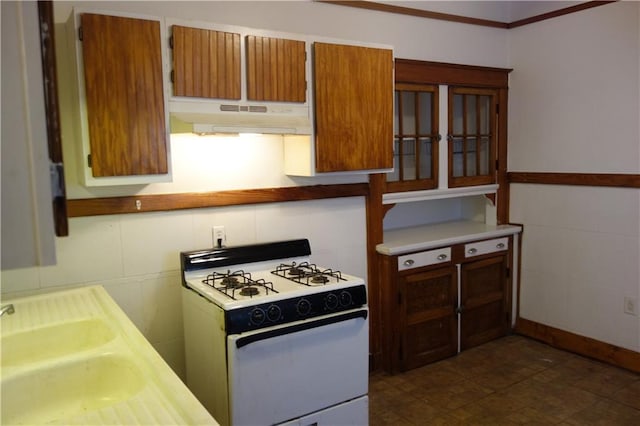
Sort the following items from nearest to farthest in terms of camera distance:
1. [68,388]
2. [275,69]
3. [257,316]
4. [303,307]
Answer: [68,388]
[257,316]
[303,307]
[275,69]

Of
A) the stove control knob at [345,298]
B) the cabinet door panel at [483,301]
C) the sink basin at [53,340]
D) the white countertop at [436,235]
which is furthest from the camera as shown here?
the cabinet door panel at [483,301]

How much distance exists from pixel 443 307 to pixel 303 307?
65.7 inches

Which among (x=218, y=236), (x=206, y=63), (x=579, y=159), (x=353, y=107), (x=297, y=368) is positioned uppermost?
(x=206, y=63)

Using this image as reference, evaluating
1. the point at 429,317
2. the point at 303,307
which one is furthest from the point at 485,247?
the point at 303,307

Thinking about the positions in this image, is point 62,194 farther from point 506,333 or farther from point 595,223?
point 506,333

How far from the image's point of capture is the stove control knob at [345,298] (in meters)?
2.37

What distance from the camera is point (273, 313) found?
2.18 m

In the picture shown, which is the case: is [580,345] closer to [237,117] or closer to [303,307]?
[303,307]

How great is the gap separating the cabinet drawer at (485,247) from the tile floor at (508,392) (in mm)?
755

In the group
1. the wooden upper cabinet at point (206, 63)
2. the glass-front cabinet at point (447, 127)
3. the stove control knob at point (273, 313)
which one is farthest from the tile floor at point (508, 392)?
the wooden upper cabinet at point (206, 63)

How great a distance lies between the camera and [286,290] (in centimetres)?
233

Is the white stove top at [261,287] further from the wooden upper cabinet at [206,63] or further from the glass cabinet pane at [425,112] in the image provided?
the glass cabinet pane at [425,112]

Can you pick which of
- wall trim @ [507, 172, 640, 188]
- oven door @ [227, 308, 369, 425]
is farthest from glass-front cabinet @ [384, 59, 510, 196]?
oven door @ [227, 308, 369, 425]

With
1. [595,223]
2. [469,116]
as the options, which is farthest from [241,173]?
[595,223]
